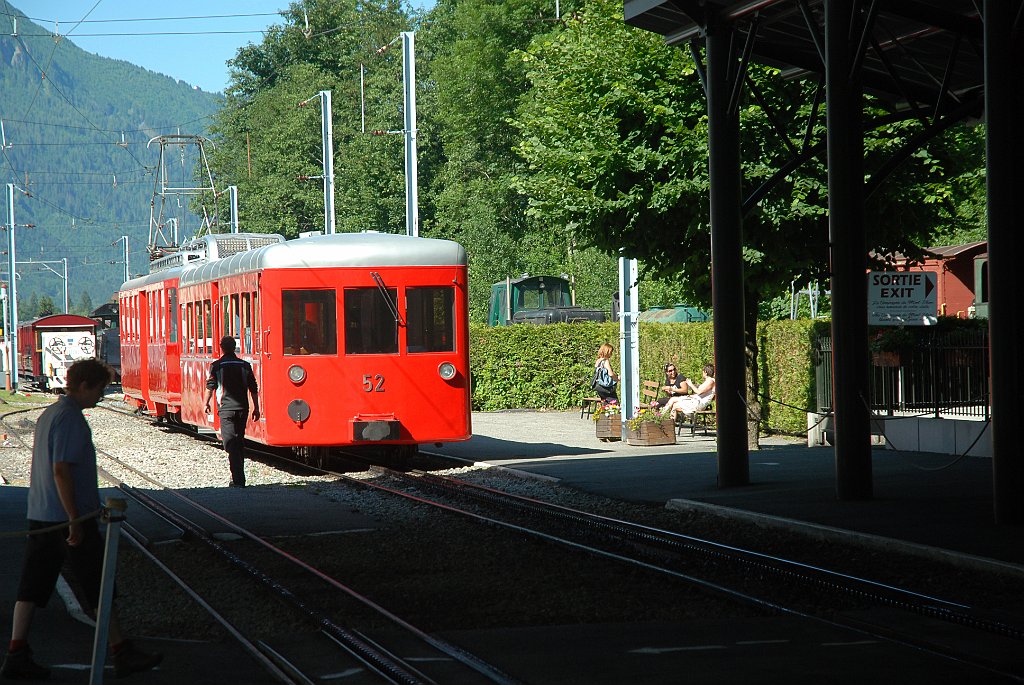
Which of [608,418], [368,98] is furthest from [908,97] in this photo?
[368,98]

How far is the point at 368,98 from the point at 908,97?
59.3 metres

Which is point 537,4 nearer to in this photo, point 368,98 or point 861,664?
point 368,98

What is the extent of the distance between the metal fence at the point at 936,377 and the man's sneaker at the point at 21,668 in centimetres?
1319

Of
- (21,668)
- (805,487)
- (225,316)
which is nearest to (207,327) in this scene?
(225,316)

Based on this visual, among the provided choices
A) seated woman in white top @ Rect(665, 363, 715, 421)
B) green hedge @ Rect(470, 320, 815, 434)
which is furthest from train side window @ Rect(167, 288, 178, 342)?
green hedge @ Rect(470, 320, 815, 434)

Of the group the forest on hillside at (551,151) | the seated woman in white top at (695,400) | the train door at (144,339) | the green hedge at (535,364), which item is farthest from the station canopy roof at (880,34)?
the train door at (144,339)

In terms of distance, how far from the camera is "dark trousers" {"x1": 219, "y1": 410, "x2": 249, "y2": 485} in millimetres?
17938

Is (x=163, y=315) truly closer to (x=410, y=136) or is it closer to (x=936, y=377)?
(x=410, y=136)

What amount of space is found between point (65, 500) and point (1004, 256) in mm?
7898

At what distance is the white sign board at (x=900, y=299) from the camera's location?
1593 cm

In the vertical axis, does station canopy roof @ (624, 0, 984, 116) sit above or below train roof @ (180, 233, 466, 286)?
above

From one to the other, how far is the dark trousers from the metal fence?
750 cm

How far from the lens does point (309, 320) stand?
63.0 feet

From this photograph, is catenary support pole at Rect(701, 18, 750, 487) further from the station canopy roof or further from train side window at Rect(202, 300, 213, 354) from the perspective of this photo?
train side window at Rect(202, 300, 213, 354)
